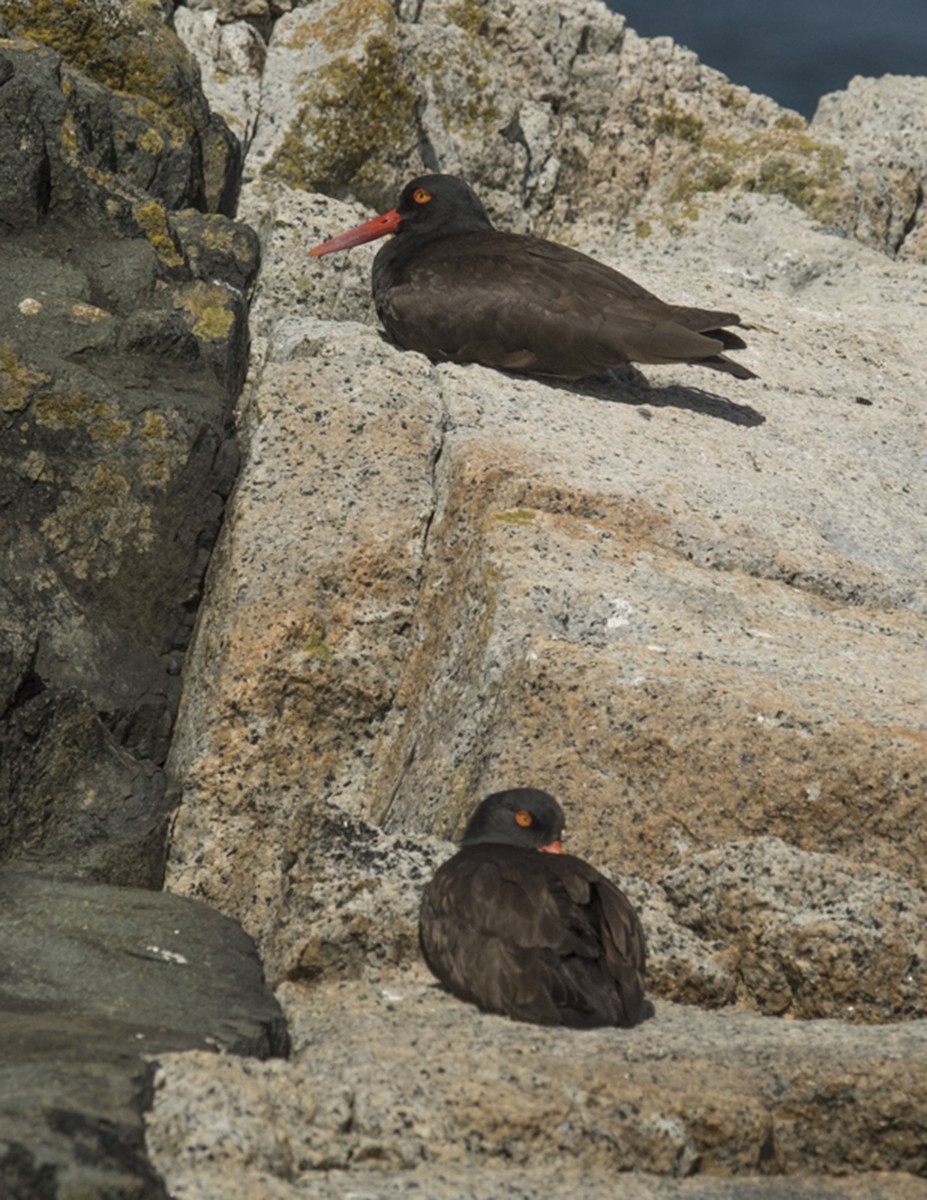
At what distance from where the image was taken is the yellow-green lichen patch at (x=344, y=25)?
11.2 metres

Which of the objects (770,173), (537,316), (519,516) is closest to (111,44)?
(537,316)

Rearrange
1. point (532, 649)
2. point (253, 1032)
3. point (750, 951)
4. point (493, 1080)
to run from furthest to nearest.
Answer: point (532, 649), point (750, 951), point (253, 1032), point (493, 1080)

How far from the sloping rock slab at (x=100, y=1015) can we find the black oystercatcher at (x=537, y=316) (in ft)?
13.2

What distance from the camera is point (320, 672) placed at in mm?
7297

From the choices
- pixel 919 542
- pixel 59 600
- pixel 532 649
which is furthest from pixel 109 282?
pixel 919 542

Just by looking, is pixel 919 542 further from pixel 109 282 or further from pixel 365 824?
pixel 109 282

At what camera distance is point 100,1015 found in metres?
4.76

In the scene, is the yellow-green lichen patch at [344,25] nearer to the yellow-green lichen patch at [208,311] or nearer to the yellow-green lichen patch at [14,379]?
the yellow-green lichen patch at [208,311]

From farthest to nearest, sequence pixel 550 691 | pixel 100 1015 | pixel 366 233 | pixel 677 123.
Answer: pixel 677 123 < pixel 366 233 < pixel 550 691 < pixel 100 1015

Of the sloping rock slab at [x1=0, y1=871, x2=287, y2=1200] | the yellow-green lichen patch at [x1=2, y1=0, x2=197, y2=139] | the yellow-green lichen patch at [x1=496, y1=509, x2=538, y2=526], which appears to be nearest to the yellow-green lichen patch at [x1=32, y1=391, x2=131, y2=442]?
the yellow-green lichen patch at [x1=496, y1=509, x2=538, y2=526]

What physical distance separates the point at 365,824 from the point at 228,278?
187 inches

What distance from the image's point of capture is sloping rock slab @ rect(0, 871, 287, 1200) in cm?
371

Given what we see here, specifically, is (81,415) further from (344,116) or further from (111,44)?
(344,116)

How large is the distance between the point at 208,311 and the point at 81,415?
4.39 feet
